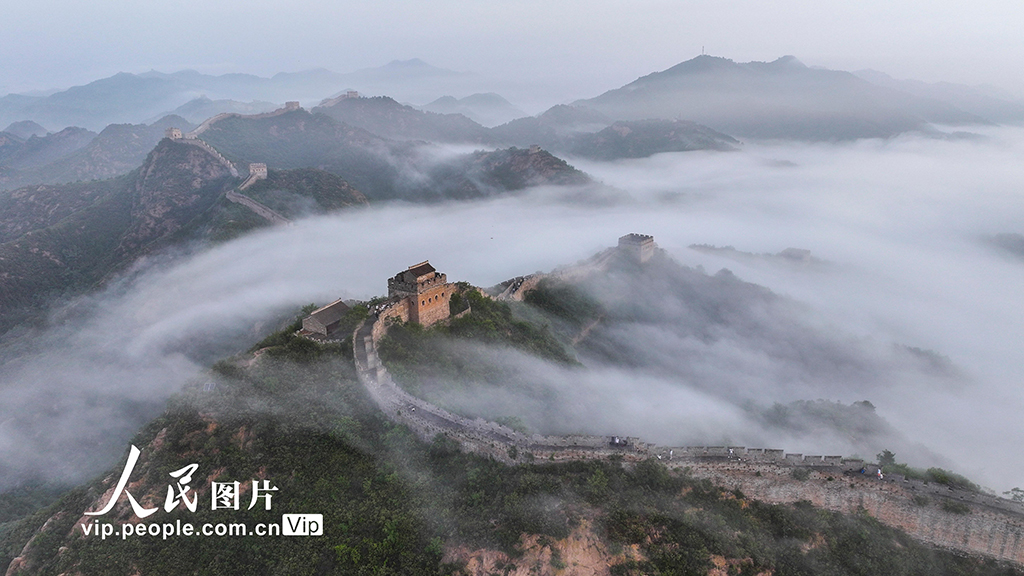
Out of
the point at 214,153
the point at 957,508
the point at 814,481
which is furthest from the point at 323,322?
the point at 214,153

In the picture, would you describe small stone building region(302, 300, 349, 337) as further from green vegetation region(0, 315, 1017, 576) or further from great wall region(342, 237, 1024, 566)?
great wall region(342, 237, 1024, 566)

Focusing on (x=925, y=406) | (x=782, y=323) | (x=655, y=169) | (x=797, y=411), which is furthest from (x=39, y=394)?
(x=655, y=169)

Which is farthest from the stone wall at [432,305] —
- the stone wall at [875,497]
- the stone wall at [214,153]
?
the stone wall at [214,153]

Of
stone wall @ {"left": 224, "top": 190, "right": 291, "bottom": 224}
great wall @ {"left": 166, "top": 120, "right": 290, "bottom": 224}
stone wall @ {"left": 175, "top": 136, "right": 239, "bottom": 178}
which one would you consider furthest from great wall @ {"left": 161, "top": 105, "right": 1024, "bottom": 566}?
stone wall @ {"left": 175, "top": 136, "right": 239, "bottom": 178}

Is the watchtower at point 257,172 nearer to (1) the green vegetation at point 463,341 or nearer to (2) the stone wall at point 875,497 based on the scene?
(1) the green vegetation at point 463,341

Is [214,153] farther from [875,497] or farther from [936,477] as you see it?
[936,477]

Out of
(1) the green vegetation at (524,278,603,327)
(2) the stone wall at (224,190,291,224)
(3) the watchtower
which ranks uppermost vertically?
(3) the watchtower

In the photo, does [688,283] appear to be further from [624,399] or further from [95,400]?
[95,400]
